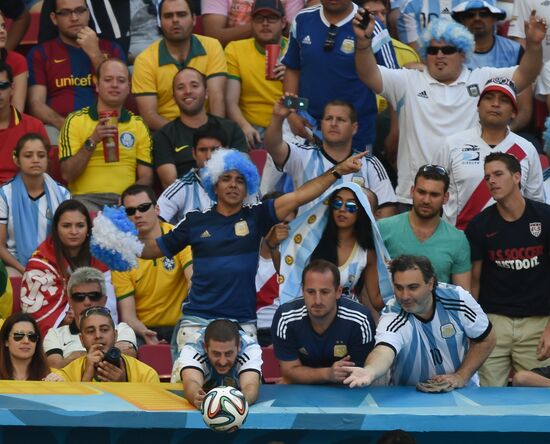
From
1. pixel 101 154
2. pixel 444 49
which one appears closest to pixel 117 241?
pixel 101 154

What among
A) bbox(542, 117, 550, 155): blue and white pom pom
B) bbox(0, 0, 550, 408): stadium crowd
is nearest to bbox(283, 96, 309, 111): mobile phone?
bbox(0, 0, 550, 408): stadium crowd

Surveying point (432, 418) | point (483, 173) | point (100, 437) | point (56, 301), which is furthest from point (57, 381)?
point (483, 173)

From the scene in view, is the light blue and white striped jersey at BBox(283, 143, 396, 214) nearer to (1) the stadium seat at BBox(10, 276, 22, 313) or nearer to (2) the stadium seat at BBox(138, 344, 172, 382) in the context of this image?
(2) the stadium seat at BBox(138, 344, 172, 382)

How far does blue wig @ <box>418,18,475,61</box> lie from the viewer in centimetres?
1033

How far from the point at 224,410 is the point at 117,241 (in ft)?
5.84

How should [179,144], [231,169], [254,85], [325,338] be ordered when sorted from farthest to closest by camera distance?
1. [254,85]
2. [179,144]
3. [231,169]
4. [325,338]

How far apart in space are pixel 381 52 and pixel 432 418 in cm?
420

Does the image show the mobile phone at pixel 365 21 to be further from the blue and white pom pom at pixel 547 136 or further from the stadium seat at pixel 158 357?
the stadium seat at pixel 158 357

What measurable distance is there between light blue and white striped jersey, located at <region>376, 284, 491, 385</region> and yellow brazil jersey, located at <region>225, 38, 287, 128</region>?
3.81 metres

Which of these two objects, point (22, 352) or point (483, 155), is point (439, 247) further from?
point (22, 352)

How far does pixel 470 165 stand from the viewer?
9977 mm

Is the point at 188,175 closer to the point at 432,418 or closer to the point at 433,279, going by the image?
the point at 433,279

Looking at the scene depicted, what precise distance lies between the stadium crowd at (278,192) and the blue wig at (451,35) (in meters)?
0.02

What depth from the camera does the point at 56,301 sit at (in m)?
9.34
